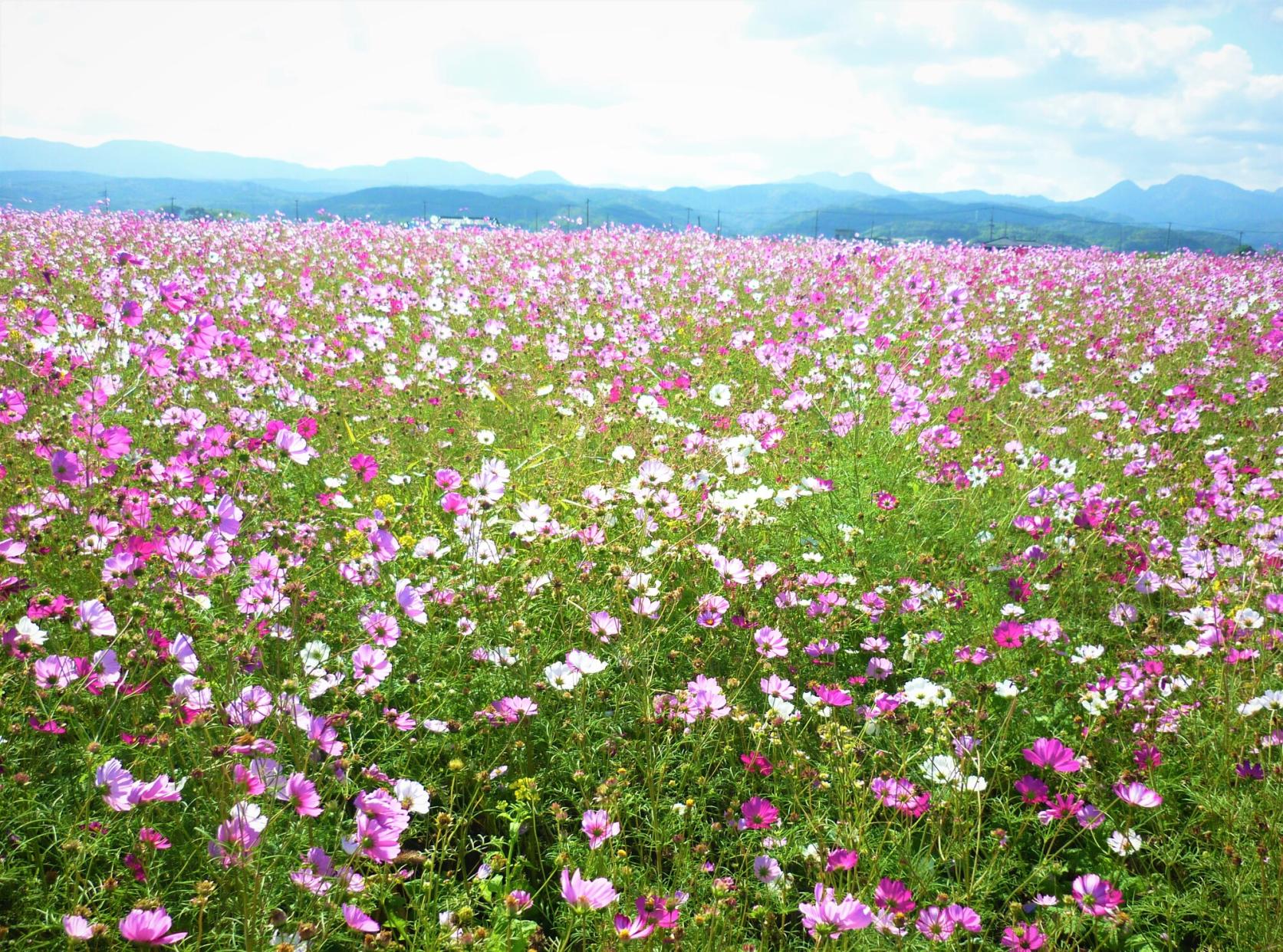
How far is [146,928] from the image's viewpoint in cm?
96

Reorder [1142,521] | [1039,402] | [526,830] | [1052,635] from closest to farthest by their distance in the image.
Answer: [526,830] < [1052,635] < [1142,521] < [1039,402]

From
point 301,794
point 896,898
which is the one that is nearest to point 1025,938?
point 896,898

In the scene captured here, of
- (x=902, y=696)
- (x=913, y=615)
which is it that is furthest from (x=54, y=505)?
(x=913, y=615)

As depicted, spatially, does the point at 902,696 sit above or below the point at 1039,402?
below

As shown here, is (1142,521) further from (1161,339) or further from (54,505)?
(1161,339)

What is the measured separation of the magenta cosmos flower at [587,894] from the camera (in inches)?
41.1

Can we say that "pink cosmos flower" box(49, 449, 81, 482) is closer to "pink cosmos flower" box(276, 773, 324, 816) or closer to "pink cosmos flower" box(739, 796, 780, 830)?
"pink cosmos flower" box(276, 773, 324, 816)

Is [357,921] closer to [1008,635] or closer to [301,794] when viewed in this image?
[301,794]

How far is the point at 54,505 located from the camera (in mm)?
1941

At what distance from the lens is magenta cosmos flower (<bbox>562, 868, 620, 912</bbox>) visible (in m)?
1.04

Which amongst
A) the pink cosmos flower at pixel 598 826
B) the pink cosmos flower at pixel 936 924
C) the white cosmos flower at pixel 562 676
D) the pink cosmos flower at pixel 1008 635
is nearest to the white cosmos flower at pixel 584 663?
the white cosmos flower at pixel 562 676

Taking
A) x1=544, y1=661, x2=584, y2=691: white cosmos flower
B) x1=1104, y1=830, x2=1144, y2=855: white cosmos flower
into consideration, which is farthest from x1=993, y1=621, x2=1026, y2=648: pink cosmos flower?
x1=544, y1=661, x2=584, y2=691: white cosmos flower

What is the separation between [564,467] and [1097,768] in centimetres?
204

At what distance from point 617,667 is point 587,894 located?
0.91m
